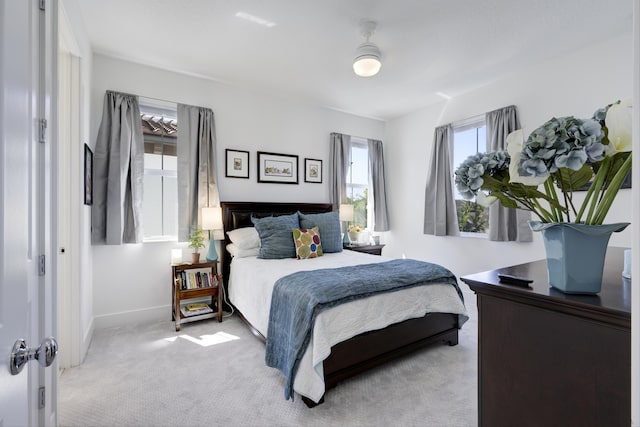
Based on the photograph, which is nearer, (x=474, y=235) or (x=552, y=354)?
(x=552, y=354)

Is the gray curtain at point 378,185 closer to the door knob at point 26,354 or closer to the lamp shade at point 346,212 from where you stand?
the lamp shade at point 346,212

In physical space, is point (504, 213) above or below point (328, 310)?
above

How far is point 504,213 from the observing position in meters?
3.41

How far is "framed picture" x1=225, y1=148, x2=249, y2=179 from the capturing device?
3688mm

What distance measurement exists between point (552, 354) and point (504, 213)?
3.03 metres

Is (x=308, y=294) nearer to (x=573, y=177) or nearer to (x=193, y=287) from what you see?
(x=573, y=177)

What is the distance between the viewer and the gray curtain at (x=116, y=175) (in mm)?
2939

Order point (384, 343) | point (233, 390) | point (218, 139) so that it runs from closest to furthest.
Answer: point (233, 390), point (384, 343), point (218, 139)

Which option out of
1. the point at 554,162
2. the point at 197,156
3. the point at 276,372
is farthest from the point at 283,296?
the point at 197,156

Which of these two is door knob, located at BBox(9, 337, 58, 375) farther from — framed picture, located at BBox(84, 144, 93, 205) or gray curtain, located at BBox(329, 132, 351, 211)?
gray curtain, located at BBox(329, 132, 351, 211)

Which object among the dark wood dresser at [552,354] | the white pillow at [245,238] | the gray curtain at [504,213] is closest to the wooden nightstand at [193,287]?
the white pillow at [245,238]

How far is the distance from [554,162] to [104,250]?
3671 millimetres

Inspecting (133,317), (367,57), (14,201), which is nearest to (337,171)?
(367,57)

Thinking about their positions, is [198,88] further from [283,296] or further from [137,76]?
[283,296]
